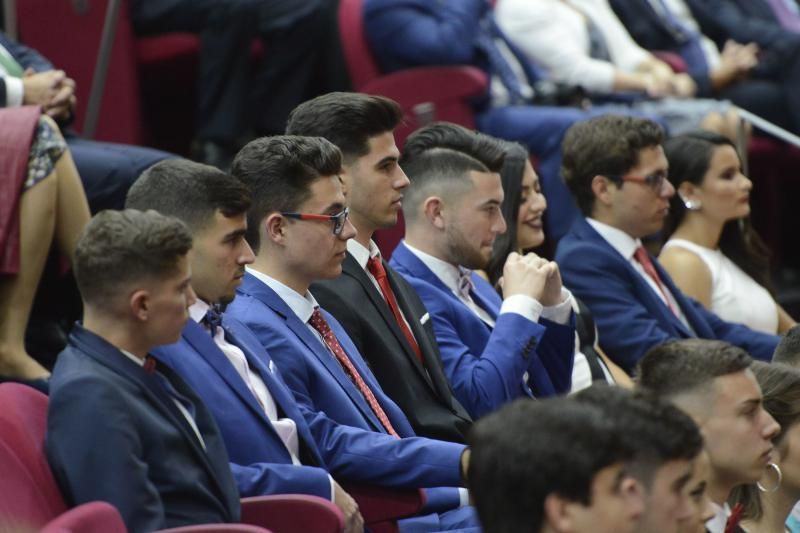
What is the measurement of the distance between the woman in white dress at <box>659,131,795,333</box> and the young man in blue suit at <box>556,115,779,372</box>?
0.19 m

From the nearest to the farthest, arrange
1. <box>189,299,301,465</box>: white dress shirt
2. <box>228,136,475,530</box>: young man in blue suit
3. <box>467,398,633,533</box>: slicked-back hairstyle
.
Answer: <box>467,398,633,533</box>: slicked-back hairstyle, <box>189,299,301,465</box>: white dress shirt, <box>228,136,475,530</box>: young man in blue suit

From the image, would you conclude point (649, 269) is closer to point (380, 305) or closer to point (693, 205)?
point (693, 205)

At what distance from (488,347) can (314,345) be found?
518 millimetres

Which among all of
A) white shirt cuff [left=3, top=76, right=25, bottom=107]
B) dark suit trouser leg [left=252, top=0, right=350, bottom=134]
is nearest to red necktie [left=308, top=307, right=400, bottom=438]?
white shirt cuff [left=3, top=76, right=25, bottom=107]

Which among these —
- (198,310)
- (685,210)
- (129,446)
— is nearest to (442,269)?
(198,310)

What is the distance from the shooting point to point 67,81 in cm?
394

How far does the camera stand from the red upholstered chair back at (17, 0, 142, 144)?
4.91 meters

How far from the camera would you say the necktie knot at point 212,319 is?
2586 mm

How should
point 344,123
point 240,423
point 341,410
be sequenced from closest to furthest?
point 240,423
point 341,410
point 344,123

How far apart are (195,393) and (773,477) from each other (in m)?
1.12

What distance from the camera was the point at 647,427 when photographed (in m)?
1.83

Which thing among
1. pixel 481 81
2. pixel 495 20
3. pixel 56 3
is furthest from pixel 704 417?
pixel 495 20

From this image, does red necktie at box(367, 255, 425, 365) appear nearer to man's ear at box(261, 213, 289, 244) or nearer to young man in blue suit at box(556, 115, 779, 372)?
man's ear at box(261, 213, 289, 244)

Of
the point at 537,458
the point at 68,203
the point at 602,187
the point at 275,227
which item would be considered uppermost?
the point at 537,458
